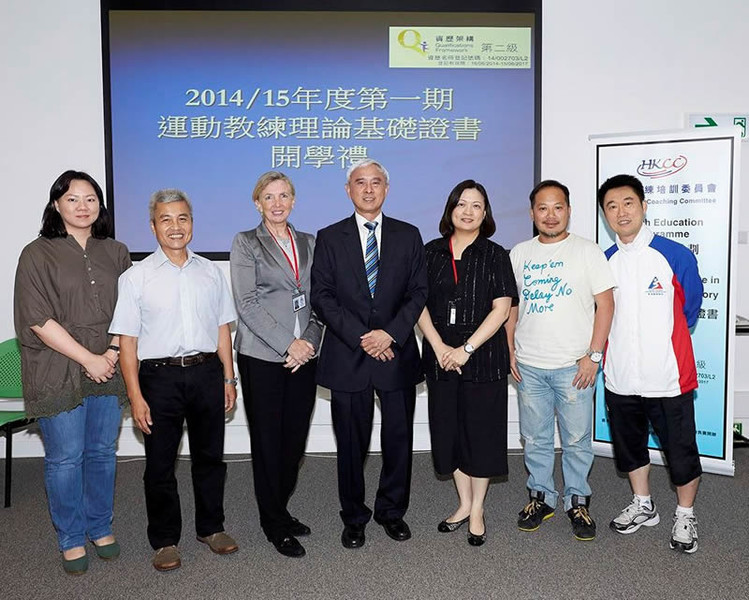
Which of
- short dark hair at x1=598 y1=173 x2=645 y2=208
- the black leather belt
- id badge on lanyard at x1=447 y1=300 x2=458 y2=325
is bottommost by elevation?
the black leather belt

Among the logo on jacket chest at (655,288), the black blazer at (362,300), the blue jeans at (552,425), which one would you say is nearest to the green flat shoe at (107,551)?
the black blazer at (362,300)

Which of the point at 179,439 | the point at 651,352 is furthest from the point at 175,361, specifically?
the point at 651,352

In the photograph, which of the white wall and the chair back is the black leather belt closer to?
the chair back


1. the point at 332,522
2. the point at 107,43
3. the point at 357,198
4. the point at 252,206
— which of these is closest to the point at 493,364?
the point at 357,198

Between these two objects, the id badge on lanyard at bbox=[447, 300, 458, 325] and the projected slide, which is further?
the projected slide

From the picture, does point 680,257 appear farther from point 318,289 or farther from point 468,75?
point 468,75

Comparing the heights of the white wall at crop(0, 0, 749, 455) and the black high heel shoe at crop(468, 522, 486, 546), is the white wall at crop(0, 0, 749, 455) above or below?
above

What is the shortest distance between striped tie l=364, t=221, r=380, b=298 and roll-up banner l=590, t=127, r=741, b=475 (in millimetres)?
1869

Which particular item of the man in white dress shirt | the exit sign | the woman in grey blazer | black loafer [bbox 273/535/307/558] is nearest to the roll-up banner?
the exit sign

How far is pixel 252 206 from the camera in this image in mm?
4434

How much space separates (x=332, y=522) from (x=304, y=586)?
660 millimetres

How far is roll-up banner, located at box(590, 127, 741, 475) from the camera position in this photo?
12.7 ft

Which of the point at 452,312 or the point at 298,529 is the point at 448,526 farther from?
the point at 452,312

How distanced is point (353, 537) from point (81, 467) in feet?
3.93
